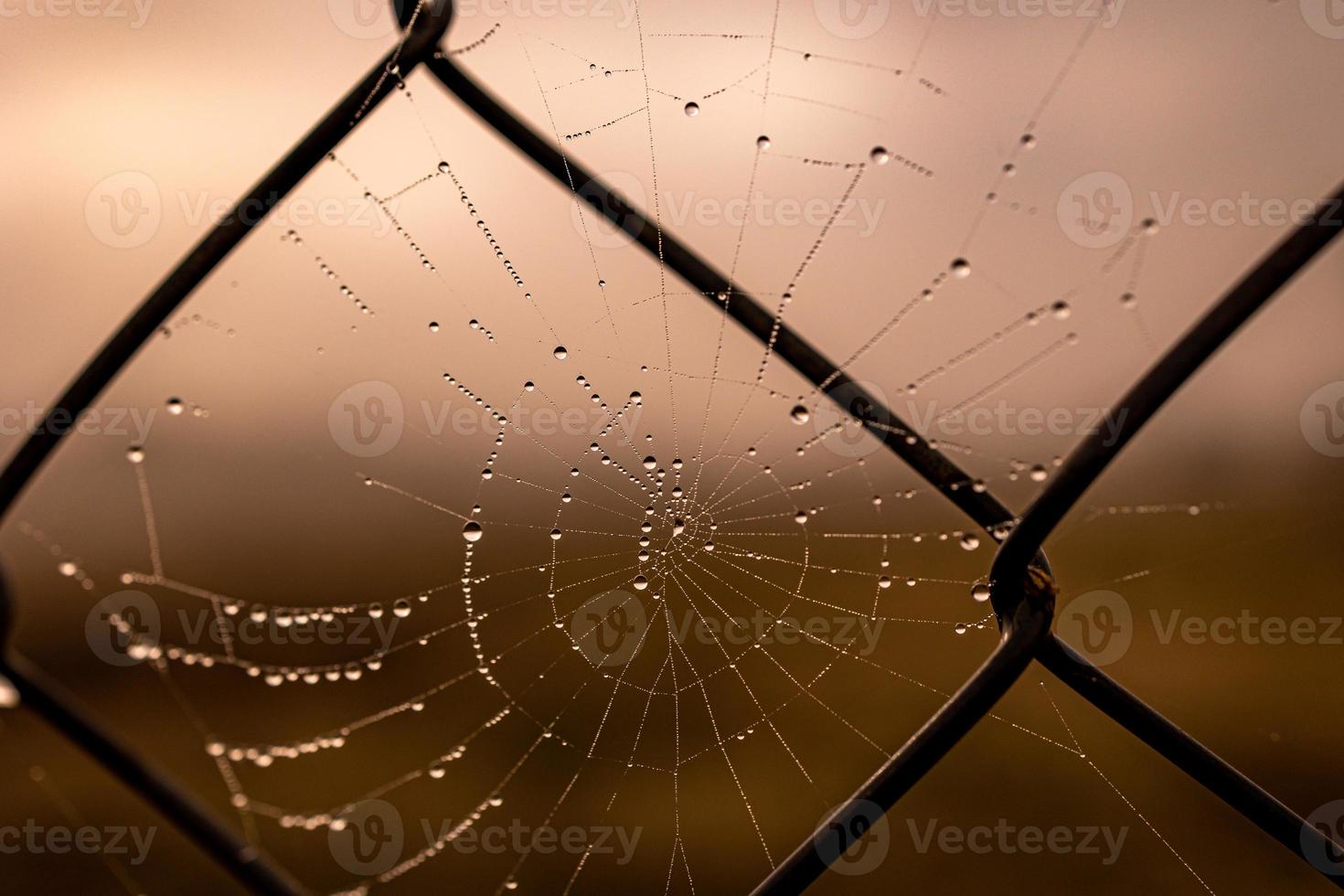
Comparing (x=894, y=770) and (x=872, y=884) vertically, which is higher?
(x=894, y=770)

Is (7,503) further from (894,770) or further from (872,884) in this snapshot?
(872,884)

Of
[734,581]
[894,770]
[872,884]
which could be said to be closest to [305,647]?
[872,884]

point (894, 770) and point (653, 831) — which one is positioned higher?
point (894, 770)

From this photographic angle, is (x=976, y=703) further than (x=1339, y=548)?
No

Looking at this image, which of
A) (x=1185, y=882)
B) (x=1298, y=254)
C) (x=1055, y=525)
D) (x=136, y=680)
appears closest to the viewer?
(x=1298, y=254)

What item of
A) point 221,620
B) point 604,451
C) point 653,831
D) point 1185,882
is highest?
point 604,451

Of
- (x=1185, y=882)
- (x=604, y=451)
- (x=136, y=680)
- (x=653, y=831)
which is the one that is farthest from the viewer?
(x=136, y=680)

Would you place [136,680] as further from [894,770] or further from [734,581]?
[894,770]

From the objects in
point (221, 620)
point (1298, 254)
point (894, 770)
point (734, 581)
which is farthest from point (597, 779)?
point (1298, 254)

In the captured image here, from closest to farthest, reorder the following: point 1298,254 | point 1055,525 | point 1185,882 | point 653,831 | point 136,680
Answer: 1. point 1298,254
2. point 1055,525
3. point 1185,882
4. point 653,831
5. point 136,680
